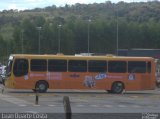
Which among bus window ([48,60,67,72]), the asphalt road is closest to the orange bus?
bus window ([48,60,67,72])

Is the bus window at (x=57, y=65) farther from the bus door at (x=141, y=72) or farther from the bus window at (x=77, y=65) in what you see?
the bus door at (x=141, y=72)

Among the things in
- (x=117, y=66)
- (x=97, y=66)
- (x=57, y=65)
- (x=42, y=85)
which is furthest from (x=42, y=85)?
(x=117, y=66)

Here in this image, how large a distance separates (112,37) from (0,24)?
3421 inches

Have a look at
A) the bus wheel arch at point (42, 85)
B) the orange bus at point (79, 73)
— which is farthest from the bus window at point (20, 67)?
the bus wheel arch at point (42, 85)

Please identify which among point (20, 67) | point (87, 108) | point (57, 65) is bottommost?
point (87, 108)

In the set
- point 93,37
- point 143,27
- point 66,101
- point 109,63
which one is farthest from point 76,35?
point 66,101

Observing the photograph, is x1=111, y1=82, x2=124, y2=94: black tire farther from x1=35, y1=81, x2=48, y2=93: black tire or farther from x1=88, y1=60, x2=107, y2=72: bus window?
x1=35, y1=81, x2=48, y2=93: black tire

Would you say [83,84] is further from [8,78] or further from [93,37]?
[93,37]

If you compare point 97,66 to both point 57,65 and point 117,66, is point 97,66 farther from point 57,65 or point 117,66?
point 57,65

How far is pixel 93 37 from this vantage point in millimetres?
119812

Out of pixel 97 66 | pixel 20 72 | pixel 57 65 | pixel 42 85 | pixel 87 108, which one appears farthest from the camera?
pixel 97 66

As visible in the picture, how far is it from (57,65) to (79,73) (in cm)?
168

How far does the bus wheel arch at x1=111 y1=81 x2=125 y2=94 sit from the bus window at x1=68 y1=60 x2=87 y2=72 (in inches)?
96.8

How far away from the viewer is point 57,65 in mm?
43188
